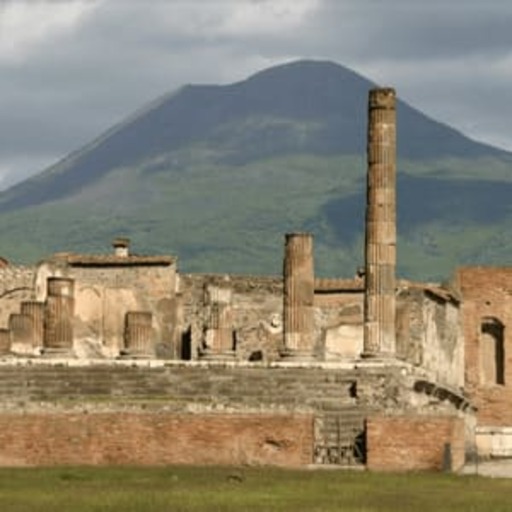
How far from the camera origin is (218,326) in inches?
2216

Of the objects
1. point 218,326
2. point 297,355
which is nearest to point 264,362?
point 297,355

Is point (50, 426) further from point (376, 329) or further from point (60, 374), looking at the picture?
point (376, 329)

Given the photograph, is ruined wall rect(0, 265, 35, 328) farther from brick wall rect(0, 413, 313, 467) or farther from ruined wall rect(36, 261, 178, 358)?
brick wall rect(0, 413, 313, 467)

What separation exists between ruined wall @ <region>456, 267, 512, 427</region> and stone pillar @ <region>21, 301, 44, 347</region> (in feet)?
40.7

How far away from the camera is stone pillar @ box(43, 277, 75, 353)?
169 feet

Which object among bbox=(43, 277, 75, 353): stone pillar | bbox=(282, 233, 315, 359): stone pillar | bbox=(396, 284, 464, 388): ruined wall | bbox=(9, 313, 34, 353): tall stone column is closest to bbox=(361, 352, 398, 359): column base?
bbox=(282, 233, 315, 359): stone pillar

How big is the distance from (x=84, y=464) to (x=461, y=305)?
24.4 meters

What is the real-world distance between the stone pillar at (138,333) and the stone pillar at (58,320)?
4.43 feet

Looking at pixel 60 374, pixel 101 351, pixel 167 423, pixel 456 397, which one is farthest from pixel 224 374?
pixel 101 351

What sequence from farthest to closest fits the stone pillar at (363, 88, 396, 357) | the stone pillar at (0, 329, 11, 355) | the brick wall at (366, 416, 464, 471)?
the stone pillar at (0, 329, 11, 355) → the stone pillar at (363, 88, 396, 357) → the brick wall at (366, 416, 464, 471)

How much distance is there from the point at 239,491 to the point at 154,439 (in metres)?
6.92

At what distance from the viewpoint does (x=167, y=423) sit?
39.7 meters

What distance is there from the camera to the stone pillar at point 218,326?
5358 centimetres

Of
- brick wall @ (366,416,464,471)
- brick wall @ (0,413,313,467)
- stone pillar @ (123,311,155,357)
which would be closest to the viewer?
brick wall @ (0,413,313,467)
